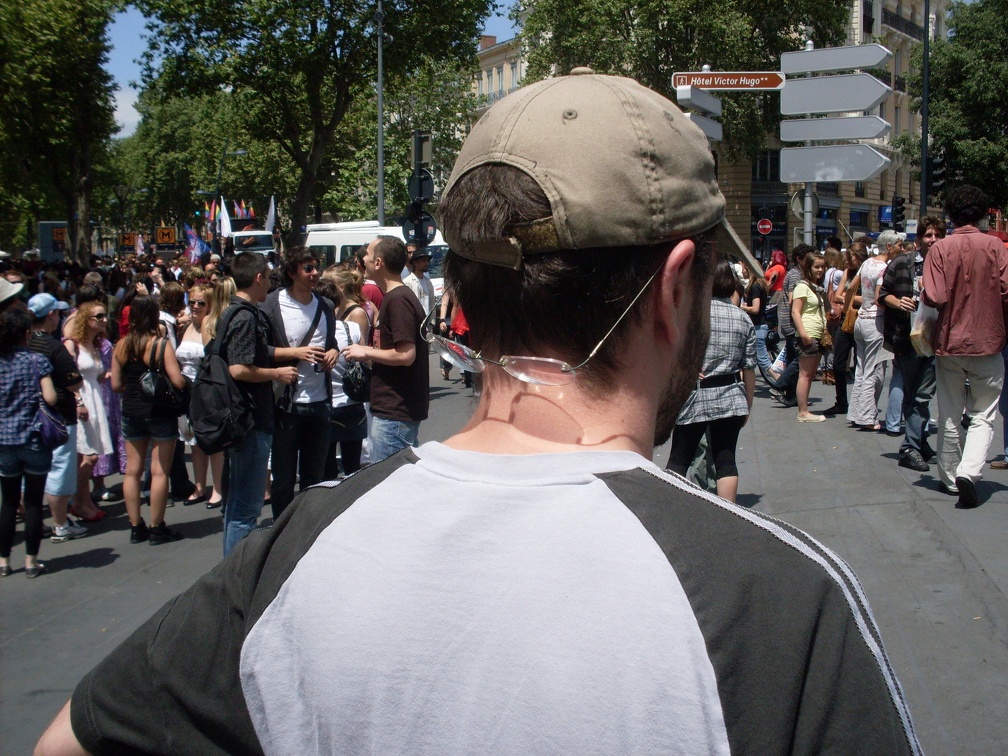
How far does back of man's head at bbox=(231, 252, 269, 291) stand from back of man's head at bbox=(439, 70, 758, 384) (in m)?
4.69

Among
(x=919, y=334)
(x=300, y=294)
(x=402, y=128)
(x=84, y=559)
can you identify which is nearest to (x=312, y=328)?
(x=300, y=294)

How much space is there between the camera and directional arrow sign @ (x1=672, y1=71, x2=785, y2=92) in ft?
28.1

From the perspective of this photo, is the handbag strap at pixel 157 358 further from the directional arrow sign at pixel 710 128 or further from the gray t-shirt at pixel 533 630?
the gray t-shirt at pixel 533 630

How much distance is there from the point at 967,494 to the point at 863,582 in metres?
1.78

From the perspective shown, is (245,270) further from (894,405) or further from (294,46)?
(294,46)

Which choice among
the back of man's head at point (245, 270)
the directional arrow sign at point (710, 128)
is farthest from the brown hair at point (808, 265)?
the back of man's head at point (245, 270)

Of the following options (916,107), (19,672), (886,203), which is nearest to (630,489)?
(19,672)

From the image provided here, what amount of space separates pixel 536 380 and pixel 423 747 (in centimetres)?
42

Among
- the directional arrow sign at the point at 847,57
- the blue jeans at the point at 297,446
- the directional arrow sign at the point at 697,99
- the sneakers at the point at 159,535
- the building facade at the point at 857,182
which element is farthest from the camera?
the building facade at the point at 857,182

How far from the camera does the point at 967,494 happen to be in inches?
255

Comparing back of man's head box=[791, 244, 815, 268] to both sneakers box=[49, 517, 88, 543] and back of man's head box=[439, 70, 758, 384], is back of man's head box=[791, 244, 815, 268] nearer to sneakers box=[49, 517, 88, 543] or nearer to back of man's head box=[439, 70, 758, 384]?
sneakers box=[49, 517, 88, 543]

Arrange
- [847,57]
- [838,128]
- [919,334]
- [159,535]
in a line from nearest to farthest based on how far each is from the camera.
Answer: [159,535]
[919,334]
[847,57]
[838,128]

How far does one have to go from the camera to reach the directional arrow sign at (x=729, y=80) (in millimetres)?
8555

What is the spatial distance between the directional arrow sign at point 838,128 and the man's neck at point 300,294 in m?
6.28
